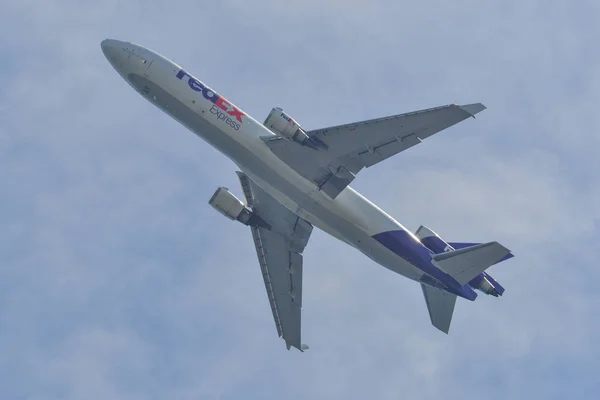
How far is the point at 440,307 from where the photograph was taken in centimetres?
7619

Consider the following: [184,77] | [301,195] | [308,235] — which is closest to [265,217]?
[308,235]

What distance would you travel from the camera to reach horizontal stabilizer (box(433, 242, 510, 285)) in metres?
67.9

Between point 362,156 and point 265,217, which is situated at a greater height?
point 362,156

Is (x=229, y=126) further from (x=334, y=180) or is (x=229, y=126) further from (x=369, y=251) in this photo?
(x=369, y=251)

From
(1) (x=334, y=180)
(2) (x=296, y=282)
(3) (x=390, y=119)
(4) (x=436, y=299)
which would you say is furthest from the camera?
(2) (x=296, y=282)

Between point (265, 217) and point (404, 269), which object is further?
point (265, 217)

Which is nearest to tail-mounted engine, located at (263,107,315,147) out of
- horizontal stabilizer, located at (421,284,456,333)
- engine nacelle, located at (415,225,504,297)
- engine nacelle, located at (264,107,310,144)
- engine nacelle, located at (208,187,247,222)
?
engine nacelle, located at (264,107,310,144)

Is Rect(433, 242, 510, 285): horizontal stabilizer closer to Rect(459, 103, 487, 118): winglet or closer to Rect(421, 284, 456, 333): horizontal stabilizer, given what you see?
Rect(421, 284, 456, 333): horizontal stabilizer

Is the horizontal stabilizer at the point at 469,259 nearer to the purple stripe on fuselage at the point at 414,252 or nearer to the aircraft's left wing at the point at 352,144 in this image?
the purple stripe on fuselage at the point at 414,252

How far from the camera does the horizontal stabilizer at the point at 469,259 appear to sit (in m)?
67.9

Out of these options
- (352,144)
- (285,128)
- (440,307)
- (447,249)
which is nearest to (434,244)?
(447,249)

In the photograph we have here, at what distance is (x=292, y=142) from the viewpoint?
67938 millimetres

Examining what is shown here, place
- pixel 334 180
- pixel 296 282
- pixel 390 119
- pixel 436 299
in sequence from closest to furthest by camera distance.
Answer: pixel 390 119 < pixel 334 180 < pixel 436 299 < pixel 296 282

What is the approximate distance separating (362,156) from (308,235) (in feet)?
45.5
